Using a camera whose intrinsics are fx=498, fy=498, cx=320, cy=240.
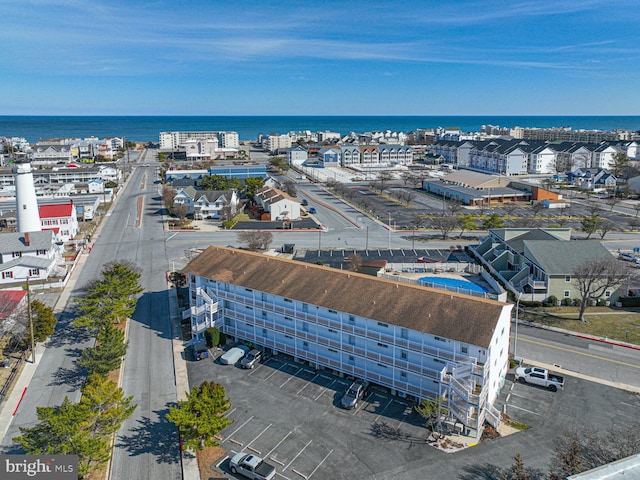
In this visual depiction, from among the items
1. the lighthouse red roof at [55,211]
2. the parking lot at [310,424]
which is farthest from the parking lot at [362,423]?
the lighthouse red roof at [55,211]

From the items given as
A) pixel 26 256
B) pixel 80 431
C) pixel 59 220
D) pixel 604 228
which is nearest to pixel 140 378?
pixel 80 431

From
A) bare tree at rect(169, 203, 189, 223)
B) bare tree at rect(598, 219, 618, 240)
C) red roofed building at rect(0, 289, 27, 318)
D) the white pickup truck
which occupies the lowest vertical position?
the white pickup truck

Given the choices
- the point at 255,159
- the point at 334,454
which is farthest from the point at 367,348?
the point at 255,159

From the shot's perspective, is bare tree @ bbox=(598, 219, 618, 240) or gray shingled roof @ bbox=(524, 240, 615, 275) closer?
gray shingled roof @ bbox=(524, 240, 615, 275)

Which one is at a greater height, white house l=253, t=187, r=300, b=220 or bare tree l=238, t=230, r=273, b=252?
white house l=253, t=187, r=300, b=220

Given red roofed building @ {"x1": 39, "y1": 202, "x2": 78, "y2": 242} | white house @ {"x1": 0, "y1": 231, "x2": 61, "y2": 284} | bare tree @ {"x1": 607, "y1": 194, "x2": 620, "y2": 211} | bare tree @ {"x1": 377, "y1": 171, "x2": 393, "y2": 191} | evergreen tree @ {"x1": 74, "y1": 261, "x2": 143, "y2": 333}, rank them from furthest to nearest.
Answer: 1. bare tree @ {"x1": 377, "y1": 171, "x2": 393, "y2": 191}
2. bare tree @ {"x1": 607, "y1": 194, "x2": 620, "y2": 211}
3. red roofed building @ {"x1": 39, "y1": 202, "x2": 78, "y2": 242}
4. white house @ {"x1": 0, "y1": 231, "x2": 61, "y2": 284}
5. evergreen tree @ {"x1": 74, "y1": 261, "x2": 143, "y2": 333}

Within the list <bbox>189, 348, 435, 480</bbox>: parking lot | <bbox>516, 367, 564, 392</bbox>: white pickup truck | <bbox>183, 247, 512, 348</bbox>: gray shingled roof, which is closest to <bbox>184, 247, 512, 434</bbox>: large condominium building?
<bbox>183, 247, 512, 348</bbox>: gray shingled roof

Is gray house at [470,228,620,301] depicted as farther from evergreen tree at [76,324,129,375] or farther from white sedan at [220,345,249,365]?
evergreen tree at [76,324,129,375]

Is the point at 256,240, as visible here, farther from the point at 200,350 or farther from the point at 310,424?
the point at 310,424
